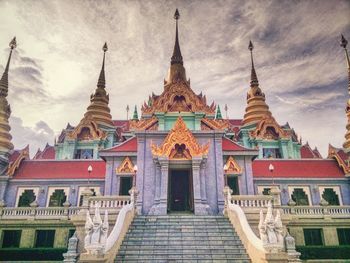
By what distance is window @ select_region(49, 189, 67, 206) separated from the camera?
25.4 m

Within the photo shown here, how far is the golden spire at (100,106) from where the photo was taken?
4109 centimetres

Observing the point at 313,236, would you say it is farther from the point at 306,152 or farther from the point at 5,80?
the point at 5,80

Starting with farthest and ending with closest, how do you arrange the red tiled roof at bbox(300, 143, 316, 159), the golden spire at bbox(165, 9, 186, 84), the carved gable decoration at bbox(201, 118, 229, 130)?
1. the red tiled roof at bbox(300, 143, 316, 159)
2. the golden spire at bbox(165, 9, 186, 84)
3. the carved gable decoration at bbox(201, 118, 229, 130)

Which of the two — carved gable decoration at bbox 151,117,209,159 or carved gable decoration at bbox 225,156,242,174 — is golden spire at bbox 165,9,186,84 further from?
carved gable decoration at bbox 151,117,209,159

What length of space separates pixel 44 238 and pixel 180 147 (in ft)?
35.2

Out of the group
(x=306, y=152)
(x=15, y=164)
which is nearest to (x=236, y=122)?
(x=306, y=152)

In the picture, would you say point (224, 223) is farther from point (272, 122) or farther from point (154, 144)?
point (272, 122)

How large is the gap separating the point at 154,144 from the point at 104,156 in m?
4.84

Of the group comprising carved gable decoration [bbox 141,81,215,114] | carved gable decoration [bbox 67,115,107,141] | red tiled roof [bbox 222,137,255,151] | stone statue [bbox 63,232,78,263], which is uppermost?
carved gable decoration [bbox 67,115,107,141]

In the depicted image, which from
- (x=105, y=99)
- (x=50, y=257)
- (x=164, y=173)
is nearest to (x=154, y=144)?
(x=164, y=173)

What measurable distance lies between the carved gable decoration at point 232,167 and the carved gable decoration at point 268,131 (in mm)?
16527

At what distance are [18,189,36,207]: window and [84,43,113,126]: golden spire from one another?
632 inches

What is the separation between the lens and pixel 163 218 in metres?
16.1

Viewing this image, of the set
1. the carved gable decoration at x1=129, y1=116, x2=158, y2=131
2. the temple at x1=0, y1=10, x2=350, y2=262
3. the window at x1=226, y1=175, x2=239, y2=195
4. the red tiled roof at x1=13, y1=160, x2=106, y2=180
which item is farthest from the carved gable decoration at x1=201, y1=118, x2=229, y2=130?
the red tiled roof at x1=13, y1=160, x2=106, y2=180
